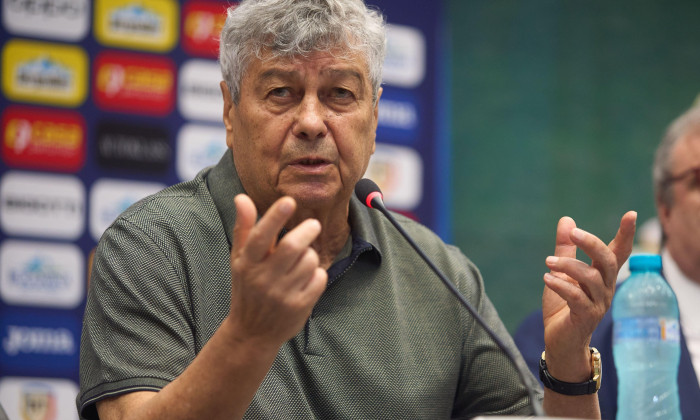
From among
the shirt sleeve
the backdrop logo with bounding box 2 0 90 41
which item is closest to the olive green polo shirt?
the shirt sleeve

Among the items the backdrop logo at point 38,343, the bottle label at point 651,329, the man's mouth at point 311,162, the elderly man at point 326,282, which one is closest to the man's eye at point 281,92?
the elderly man at point 326,282

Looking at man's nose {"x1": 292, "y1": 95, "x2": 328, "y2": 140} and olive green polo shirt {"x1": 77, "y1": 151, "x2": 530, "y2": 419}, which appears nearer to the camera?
olive green polo shirt {"x1": 77, "y1": 151, "x2": 530, "y2": 419}

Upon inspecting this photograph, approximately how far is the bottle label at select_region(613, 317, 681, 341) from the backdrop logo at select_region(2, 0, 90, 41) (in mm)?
2316

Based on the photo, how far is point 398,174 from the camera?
12.1 feet

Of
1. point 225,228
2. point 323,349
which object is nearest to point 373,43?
point 225,228

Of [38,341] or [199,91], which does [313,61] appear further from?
[38,341]

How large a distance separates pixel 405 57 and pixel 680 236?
4.58ft

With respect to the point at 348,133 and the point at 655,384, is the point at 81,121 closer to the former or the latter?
the point at 348,133

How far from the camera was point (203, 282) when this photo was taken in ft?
5.98

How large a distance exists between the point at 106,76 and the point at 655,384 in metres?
2.24

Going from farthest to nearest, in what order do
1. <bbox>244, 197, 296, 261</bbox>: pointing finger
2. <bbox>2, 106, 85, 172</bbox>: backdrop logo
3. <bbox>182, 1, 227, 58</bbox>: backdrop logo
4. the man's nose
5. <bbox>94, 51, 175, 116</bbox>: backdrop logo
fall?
<bbox>182, 1, 227, 58</bbox>: backdrop logo < <bbox>94, 51, 175, 116</bbox>: backdrop logo < <bbox>2, 106, 85, 172</bbox>: backdrop logo < the man's nose < <bbox>244, 197, 296, 261</bbox>: pointing finger

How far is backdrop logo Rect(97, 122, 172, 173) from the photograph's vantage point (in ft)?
11.0

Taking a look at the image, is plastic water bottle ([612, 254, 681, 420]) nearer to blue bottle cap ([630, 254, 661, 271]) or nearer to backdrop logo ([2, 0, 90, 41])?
blue bottle cap ([630, 254, 661, 271])

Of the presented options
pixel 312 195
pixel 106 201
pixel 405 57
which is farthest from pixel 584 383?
pixel 405 57
